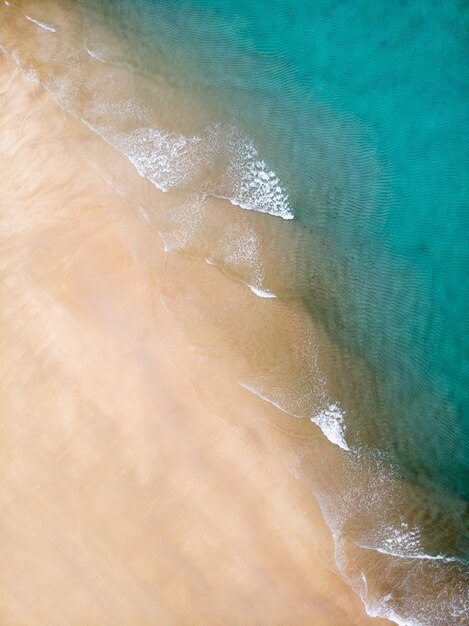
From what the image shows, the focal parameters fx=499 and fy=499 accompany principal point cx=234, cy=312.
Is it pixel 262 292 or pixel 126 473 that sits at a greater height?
pixel 262 292

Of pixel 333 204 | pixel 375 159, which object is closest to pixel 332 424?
pixel 333 204

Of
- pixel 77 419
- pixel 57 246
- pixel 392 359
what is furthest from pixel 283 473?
pixel 57 246

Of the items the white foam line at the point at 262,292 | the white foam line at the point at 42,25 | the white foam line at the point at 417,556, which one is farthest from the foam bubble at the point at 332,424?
the white foam line at the point at 42,25

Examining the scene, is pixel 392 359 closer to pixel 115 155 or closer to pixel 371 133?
pixel 371 133

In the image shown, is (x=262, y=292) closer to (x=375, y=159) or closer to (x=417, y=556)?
(x=375, y=159)

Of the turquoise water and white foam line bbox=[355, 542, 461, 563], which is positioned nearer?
white foam line bbox=[355, 542, 461, 563]

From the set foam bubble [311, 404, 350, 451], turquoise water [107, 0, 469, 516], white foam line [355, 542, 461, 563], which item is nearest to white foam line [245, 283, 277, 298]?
turquoise water [107, 0, 469, 516]

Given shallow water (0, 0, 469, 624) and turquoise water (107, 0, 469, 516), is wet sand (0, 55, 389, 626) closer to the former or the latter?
shallow water (0, 0, 469, 624)
